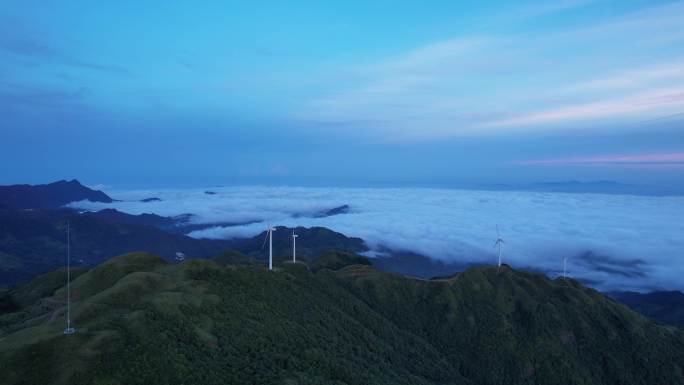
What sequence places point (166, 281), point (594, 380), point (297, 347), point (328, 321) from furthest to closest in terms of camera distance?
point (594, 380)
point (328, 321)
point (166, 281)
point (297, 347)

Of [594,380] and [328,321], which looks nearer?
[328,321]

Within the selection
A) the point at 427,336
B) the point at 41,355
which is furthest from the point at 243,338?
the point at 427,336

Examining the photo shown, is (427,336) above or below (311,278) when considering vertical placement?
below

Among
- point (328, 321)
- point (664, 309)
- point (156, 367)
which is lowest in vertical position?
point (664, 309)

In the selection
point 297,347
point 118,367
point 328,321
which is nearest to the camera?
point 118,367

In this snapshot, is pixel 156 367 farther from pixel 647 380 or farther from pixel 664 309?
pixel 664 309

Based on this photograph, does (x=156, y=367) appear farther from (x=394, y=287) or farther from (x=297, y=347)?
(x=394, y=287)
